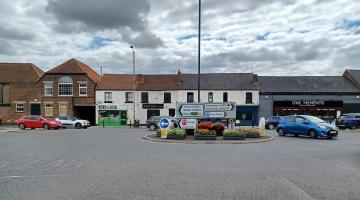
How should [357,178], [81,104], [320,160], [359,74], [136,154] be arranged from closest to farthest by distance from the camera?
[357,178]
[320,160]
[136,154]
[81,104]
[359,74]

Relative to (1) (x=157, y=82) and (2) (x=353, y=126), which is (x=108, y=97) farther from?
(2) (x=353, y=126)

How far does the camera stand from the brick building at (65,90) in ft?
143

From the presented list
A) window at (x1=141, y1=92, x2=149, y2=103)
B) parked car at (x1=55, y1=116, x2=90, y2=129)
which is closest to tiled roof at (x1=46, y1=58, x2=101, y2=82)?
window at (x1=141, y1=92, x2=149, y2=103)

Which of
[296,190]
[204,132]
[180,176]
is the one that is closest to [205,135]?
[204,132]

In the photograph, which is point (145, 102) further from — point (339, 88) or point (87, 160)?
point (87, 160)

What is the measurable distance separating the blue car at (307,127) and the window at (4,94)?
4064 cm

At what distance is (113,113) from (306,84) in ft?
101

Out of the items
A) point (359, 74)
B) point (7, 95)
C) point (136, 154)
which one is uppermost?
point (359, 74)

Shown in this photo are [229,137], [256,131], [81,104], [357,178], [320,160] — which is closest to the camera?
[357,178]

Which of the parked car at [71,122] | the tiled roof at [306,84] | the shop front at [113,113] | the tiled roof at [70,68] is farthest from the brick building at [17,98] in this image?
the tiled roof at [306,84]

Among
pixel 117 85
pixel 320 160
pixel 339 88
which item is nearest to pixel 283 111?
pixel 339 88

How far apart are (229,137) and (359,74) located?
4111cm

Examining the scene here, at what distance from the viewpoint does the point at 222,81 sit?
46.2 m

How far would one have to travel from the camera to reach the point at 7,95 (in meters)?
44.5
